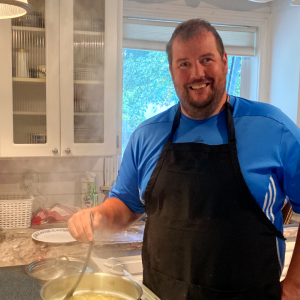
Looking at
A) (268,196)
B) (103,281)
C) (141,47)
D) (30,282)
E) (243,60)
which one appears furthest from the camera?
(243,60)

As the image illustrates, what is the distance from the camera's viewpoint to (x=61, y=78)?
191 cm

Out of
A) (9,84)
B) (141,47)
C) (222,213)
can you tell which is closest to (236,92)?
(141,47)

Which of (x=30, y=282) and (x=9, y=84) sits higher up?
(x=9, y=84)

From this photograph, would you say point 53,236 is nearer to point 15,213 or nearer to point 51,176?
point 15,213

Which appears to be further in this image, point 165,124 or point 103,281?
point 165,124

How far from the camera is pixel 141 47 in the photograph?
7.81ft

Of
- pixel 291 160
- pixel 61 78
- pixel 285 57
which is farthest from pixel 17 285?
pixel 285 57

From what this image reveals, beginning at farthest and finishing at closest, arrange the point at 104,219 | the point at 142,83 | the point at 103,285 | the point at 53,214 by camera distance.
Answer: the point at 142,83 < the point at 53,214 < the point at 104,219 < the point at 103,285

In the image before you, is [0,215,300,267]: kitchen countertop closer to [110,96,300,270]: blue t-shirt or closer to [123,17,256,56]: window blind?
[110,96,300,270]: blue t-shirt

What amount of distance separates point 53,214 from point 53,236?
303 mm

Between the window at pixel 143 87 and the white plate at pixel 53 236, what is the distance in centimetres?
83

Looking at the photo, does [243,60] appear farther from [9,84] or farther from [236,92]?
[9,84]

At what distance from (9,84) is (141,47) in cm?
92

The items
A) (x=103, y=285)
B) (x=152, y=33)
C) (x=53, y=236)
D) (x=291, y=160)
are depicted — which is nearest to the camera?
(x=103, y=285)
